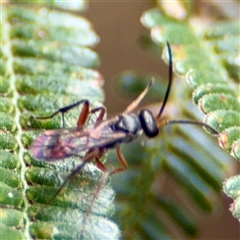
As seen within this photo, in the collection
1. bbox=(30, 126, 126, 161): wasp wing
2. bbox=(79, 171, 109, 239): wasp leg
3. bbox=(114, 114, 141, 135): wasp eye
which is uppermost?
bbox=(114, 114, 141, 135): wasp eye

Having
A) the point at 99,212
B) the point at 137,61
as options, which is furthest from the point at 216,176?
the point at 137,61

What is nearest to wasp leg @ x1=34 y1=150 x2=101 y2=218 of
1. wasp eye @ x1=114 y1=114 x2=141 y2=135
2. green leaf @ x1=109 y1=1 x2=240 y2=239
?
wasp eye @ x1=114 y1=114 x2=141 y2=135

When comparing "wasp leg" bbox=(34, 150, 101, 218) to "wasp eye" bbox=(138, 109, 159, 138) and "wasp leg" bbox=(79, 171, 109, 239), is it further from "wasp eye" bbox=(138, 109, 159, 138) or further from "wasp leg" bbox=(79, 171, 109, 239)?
"wasp eye" bbox=(138, 109, 159, 138)

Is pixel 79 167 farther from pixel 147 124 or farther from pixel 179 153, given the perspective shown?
pixel 179 153

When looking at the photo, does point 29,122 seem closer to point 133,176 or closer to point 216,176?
point 133,176

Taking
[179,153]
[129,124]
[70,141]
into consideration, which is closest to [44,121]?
[70,141]

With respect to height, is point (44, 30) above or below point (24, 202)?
above
